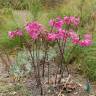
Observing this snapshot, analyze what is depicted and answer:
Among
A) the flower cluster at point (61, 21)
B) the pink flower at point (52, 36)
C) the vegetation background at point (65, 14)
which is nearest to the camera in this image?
the pink flower at point (52, 36)

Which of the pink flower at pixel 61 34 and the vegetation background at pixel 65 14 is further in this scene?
the vegetation background at pixel 65 14

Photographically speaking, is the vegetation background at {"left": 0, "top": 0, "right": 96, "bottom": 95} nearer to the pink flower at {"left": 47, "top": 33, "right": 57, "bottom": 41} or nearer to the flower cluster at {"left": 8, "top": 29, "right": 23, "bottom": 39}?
the pink flower at {"left": 47, "top": 33, "right": 57, "bottom": 41}

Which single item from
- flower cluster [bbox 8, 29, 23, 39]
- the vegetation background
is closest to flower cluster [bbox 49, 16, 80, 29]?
flower cluster [bbox 8, 29, 23, 39]

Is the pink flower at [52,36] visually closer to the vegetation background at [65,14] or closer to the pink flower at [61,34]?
the pink flower at [61,34]

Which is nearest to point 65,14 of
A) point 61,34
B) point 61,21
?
point 61,21

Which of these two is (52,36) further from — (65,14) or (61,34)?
(65,14)

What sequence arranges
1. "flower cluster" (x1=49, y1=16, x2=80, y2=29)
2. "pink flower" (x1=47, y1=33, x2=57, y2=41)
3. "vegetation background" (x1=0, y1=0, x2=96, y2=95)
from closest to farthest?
"pink flower" (x1=47, y1=33, x2=57, y2=41) < "flower cluster" (x1=49, y1=16, x2=80, y2=29) < "vegetation background" (x1=0, y1=0, x2=96, y2=95)

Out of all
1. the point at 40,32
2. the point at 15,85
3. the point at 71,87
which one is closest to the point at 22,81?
the point at 15,85

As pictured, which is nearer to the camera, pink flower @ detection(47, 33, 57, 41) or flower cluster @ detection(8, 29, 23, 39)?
pink flower @ detection(47, 33, 57, 41)

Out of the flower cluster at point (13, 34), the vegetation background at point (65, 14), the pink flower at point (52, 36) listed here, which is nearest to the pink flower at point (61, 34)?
the pink flower at point (52, 36)

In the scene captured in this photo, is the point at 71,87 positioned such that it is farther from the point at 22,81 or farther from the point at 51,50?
the point at 51,50

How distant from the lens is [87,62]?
5.73 m

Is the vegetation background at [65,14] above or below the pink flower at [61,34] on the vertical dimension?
below

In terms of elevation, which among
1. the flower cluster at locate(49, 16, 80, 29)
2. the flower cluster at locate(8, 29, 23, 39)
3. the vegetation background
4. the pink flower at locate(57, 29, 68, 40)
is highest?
the flower cluster at locate(49, 16, 80, 29)
